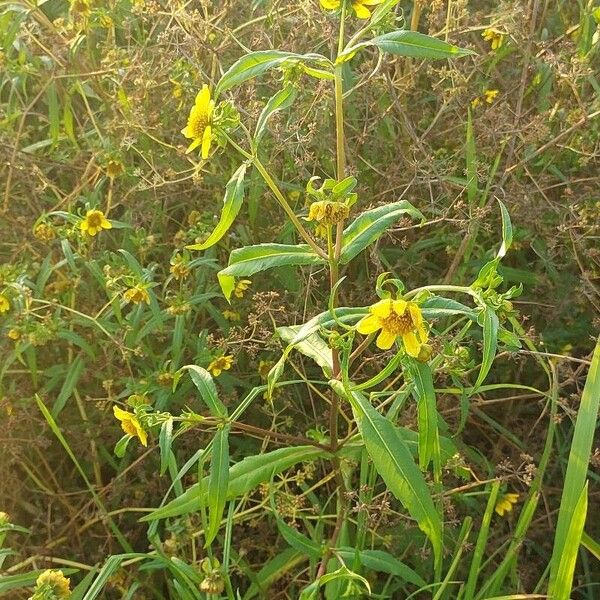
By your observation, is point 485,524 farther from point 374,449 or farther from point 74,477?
point 74,477

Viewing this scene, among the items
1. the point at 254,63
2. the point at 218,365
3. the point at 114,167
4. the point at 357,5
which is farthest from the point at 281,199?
the point at 114,167

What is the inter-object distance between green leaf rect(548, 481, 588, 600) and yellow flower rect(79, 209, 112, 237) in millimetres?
1134

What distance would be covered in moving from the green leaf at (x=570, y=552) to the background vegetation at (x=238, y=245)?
317mm

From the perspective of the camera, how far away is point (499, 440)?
5.73ft

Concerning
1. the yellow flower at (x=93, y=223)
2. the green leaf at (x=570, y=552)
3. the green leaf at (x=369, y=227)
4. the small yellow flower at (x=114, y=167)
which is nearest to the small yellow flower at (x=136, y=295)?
the yellow flower at (x=93, y=223)

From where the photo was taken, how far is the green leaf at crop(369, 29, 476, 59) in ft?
3.56

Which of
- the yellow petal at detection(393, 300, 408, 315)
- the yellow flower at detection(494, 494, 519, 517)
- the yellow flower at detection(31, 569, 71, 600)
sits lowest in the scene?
the yellow flower at detection(494, 494, 519, 517)

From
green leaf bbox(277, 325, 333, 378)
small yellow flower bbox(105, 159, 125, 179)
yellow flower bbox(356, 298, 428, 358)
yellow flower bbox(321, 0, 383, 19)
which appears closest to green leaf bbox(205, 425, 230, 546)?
green leaf bbox(277, 325, 333, 378)

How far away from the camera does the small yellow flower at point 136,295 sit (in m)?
1.58

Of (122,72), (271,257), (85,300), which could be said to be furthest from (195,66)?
(271,257)

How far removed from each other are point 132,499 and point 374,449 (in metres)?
0.90

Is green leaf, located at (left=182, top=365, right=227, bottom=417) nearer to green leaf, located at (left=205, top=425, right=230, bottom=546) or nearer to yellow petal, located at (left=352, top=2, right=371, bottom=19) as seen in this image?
green leaf, located at (left=205, top=425, right=230, bottom=546)

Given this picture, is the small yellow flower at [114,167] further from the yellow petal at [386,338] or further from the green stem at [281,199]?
the yellow petal at [386,338]

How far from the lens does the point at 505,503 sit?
157 centimetres
